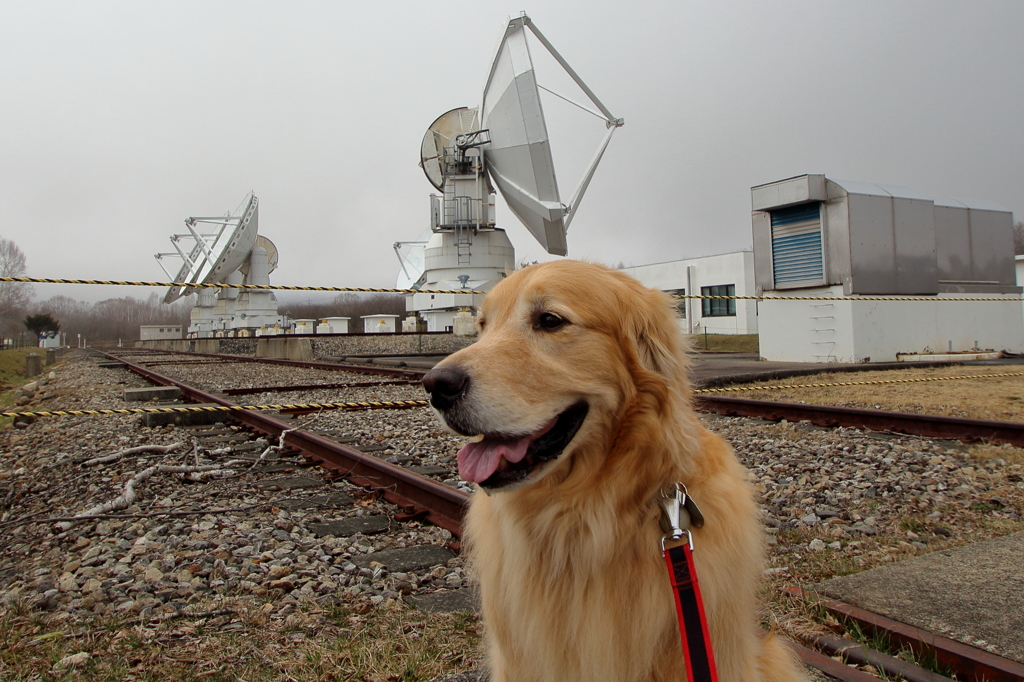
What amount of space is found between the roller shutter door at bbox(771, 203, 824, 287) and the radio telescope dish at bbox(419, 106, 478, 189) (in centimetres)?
1865

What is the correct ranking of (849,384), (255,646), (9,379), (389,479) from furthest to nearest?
(9,379), (849,384), (389,479), (255,646)

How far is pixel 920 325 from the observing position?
44.9ft

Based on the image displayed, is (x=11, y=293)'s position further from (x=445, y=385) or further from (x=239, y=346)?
(x=445, y=385)

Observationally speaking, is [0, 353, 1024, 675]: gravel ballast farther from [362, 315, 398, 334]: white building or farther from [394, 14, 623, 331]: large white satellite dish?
[362, 315, 398, 334]: white building

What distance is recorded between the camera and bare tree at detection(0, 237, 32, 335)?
4234cm

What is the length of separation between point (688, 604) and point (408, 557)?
2.00m

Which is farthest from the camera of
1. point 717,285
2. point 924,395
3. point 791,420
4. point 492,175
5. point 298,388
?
point 717,285

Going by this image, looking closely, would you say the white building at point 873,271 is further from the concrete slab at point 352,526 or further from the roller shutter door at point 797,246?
the concrete slab at point 352,526

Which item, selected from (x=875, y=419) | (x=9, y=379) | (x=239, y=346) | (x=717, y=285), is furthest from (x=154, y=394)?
(x=717, y=285)

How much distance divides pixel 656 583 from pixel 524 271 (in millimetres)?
1074

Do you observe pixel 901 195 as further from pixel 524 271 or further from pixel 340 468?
pixel 524 271

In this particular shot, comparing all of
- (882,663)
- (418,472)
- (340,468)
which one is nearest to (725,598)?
(882,663)

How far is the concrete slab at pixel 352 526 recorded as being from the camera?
3.71 metres

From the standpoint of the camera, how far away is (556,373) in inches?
75.0
